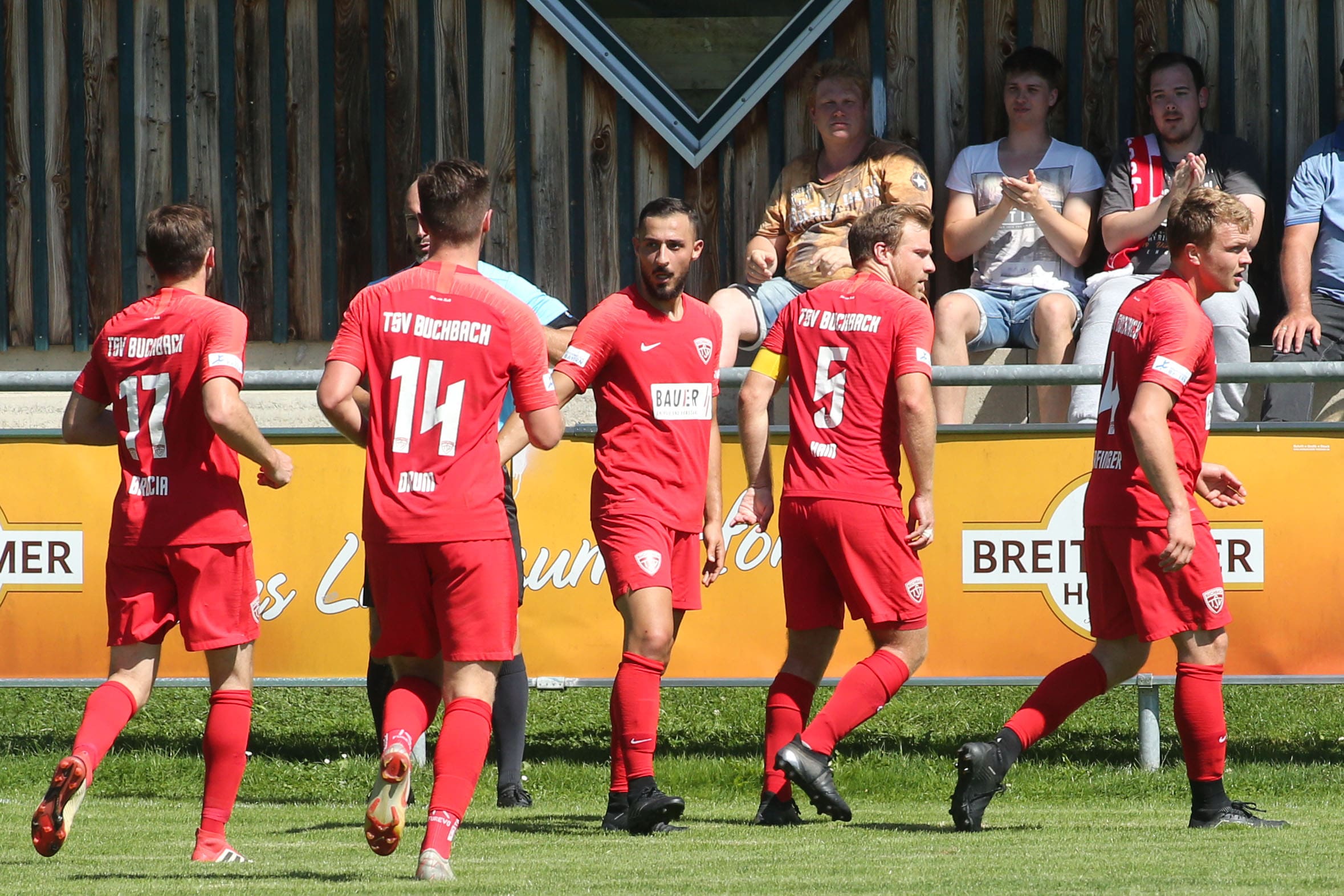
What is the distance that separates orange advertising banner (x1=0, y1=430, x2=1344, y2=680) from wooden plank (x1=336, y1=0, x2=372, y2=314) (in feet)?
10.4

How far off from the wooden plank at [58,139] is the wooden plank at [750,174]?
397 centimetres

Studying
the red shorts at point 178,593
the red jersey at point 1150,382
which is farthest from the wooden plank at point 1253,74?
the red shorts at point 178,593

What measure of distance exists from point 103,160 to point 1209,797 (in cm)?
755

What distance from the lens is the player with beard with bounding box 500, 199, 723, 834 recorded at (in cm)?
580

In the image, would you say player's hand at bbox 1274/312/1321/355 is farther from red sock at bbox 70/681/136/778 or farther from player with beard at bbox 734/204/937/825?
red sock at bbox 70/681/136/778

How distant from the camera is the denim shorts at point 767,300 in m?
8.58

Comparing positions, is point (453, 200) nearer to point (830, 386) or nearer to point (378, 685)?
point (830, 386)

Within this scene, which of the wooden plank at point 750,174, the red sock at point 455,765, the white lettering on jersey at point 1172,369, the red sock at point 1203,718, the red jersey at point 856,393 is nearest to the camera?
the red sock at point 455,765

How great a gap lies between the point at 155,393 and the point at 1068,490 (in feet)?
12.1

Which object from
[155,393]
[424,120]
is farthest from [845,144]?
[155,393]

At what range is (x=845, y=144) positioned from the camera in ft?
29.5

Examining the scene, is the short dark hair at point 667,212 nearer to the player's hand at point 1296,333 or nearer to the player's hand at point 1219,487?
the player's hand at point 1219,487

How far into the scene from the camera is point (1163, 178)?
885 cm

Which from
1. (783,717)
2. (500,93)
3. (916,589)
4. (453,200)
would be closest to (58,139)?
(500,93)
